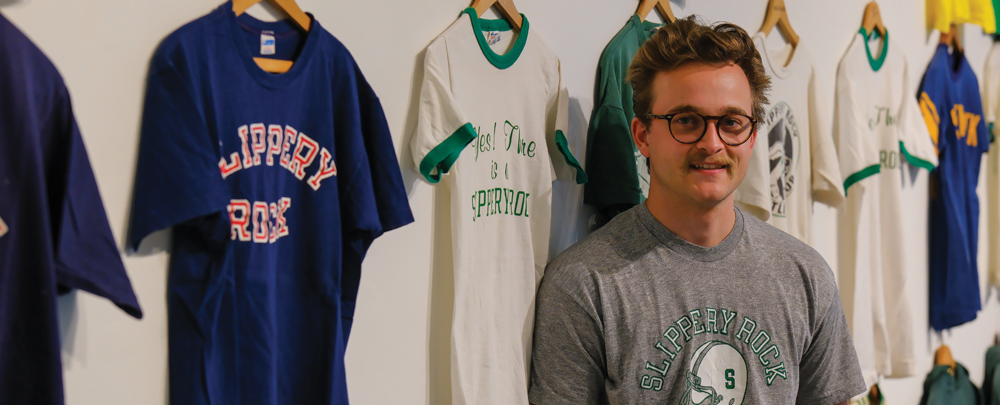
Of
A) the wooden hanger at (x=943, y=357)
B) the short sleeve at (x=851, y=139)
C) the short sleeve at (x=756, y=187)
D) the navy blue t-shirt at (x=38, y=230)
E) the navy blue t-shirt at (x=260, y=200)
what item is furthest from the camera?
the wooden hanger at (x=943, y=357)

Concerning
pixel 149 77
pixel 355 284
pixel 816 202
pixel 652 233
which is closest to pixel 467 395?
pixel 355 284

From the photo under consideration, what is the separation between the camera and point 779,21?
6.84 feet

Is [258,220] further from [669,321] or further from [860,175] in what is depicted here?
[860,175]

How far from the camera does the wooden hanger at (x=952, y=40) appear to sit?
9.07 feet

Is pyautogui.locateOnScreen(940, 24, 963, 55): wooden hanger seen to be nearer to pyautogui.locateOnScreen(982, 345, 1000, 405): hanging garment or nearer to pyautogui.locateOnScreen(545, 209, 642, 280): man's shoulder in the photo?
pyautogui.locateOnScreen(982, 345, 1000, 405): hanging garment

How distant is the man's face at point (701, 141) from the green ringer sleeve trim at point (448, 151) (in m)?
0.37

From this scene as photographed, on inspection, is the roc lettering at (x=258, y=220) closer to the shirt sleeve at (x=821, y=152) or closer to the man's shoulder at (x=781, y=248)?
the man's shoulder at (x=781, y=248)

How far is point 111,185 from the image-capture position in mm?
981

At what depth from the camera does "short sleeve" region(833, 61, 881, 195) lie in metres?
2.19

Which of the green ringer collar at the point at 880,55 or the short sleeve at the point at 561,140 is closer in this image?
the short sleeve at the point at 561,140

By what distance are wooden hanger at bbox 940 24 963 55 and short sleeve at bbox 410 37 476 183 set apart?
7.45 ft

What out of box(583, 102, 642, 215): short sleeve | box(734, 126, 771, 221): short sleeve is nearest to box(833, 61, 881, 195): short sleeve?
box(734, 126, 771, 221): short sleeve

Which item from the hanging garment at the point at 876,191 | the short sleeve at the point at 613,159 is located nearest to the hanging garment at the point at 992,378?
the hanging garment at the point at 876,191

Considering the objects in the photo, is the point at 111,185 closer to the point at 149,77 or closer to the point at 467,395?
the point at 149,77
